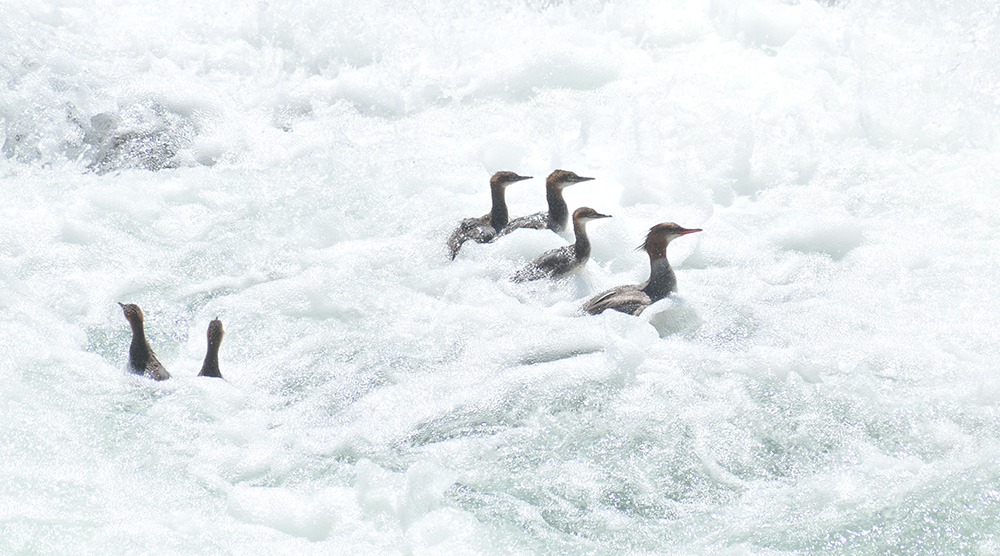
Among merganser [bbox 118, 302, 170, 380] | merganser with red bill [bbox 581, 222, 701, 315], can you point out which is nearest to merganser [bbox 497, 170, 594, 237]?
merganser with red bill [bbox 581, 222, 701, 315]

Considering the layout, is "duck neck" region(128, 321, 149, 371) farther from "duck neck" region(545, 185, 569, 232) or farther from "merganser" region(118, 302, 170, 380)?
"duck neck" region(545, 185, 569, 232)

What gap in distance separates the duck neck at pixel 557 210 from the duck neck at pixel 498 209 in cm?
31

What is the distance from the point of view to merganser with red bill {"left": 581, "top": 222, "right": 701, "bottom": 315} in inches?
216

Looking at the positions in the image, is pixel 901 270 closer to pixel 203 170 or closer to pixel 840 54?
pixel 840 54

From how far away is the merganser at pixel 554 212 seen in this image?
635 centimetres

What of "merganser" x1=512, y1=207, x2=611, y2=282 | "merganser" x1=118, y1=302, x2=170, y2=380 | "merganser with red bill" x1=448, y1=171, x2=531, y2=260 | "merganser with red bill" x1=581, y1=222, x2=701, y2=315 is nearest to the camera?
"merganser" x1=118, y1=302, x2=170, y2=380

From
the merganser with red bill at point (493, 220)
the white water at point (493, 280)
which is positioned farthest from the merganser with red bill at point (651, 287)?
the merganser with red bill at point (493, 220)

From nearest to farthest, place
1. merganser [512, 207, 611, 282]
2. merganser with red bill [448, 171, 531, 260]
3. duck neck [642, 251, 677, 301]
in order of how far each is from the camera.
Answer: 1. duck neck [642, 251, 677, 301]
2. merganser [512, 207, 611, 282]
3. merganser with red bill [448, 171, 531, 260]

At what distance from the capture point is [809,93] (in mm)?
7953

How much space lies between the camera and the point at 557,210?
6.41 metres

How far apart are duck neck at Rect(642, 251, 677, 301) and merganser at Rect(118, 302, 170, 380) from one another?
2.75 meters

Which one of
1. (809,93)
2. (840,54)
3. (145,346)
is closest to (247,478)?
(145,346)

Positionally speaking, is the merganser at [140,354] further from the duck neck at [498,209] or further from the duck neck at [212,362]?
the duck neck at [498,209]

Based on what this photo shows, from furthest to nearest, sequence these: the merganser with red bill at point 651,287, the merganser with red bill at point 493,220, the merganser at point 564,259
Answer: the merganser with red bill at point 493,220, the merganser at point 564,259, the merganser with red bill at point 651,287
